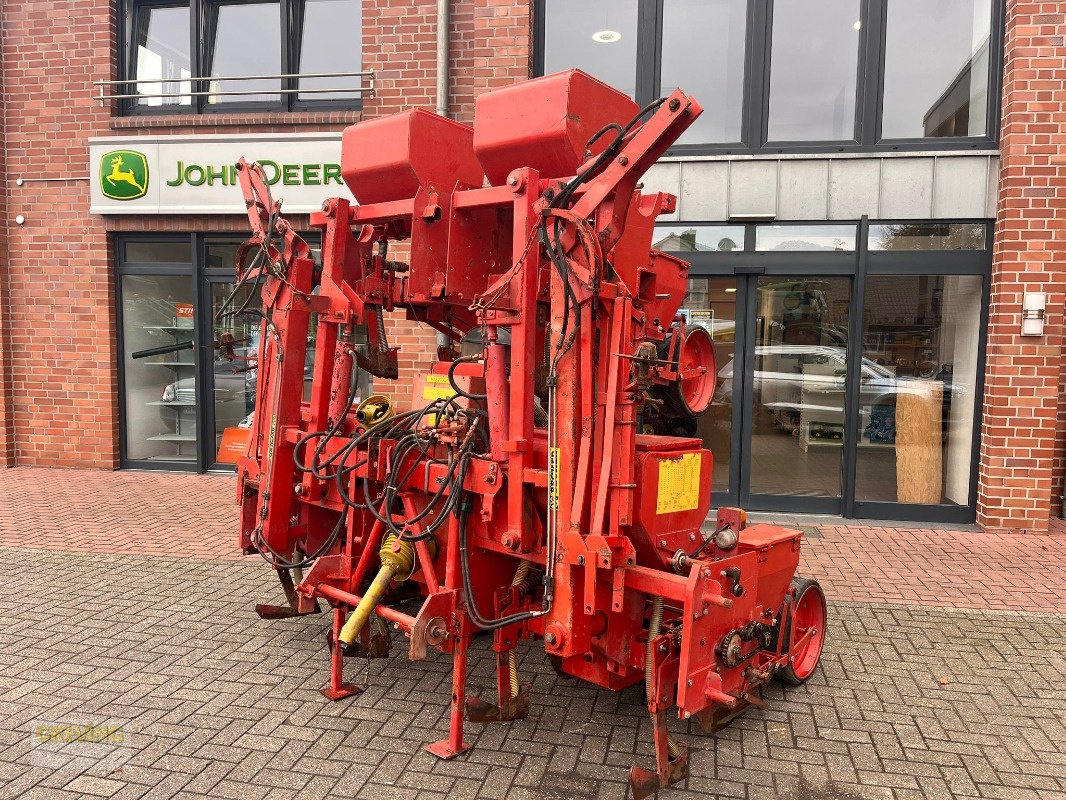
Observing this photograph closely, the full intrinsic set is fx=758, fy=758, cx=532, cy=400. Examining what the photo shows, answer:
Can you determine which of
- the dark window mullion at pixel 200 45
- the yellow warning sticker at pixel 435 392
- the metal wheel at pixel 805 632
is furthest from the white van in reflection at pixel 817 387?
the dark window mullion at pixel 200 45

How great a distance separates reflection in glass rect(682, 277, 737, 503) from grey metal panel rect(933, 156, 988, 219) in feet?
6.62

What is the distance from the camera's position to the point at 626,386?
10.0ft

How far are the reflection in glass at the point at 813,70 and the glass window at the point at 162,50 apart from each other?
659 cm

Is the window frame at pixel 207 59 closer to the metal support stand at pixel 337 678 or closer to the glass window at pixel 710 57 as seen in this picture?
the glass window at pixel 710 57

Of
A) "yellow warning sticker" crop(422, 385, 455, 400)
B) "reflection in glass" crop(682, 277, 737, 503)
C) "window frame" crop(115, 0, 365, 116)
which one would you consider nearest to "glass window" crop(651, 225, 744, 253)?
"reflection in glass" crop(682, 277, 737, 503)

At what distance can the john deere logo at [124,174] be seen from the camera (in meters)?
8.53

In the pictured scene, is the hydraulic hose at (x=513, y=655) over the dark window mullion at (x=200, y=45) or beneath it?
beneath

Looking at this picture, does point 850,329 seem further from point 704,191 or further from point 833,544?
point 833,544

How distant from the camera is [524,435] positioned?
3.32 m

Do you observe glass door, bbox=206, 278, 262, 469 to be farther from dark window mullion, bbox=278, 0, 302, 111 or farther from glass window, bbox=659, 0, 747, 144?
glass window, bbox=659, 0, 747, 144

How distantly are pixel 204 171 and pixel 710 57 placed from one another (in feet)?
18.2

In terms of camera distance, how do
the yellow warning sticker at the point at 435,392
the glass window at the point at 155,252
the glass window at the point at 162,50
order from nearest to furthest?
1. the yellow warning sticker at the point at 435,392
2. the glass window at the point at 162,50
3. the glass window at the point at 155,252

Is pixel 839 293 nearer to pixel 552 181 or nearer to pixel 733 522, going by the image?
pixel 733 522

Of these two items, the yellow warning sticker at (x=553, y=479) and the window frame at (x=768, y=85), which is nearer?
the yellow warning sticker at (x=553, y=479)
